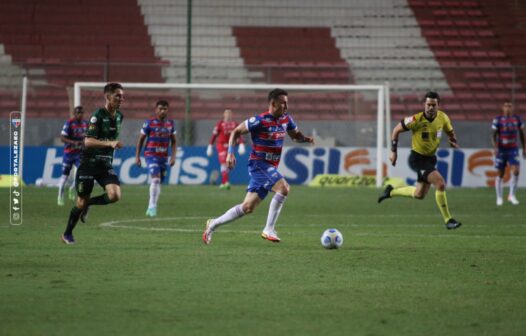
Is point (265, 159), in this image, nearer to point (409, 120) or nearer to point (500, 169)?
point (409, 120)

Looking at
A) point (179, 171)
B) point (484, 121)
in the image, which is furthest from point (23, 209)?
point (484, 121)

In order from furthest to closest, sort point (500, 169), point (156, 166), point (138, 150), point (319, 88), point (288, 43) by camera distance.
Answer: point (288, 43)
point (319, 88)
point (500, 169)
point (156, 166)
point (138, 150)

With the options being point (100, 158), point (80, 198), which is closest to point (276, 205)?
point (100, 158)

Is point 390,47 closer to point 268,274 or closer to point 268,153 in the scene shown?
point 268,153

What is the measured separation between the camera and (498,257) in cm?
1101

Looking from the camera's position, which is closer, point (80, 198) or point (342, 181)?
point (80, 198)

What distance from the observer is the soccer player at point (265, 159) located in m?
12.3

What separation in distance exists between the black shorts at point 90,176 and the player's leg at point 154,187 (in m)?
5.26

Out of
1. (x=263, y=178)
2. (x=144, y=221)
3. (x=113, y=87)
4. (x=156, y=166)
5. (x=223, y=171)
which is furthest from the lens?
(x=223, y=171)

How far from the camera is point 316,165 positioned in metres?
28.3

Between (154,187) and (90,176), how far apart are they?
561cm

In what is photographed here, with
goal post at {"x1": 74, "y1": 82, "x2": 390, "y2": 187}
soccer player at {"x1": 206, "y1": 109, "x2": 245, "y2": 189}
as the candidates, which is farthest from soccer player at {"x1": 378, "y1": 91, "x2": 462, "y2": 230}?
soccer player at {"x1": 206, "y1": 109, "x2": 245, "y2": 189}

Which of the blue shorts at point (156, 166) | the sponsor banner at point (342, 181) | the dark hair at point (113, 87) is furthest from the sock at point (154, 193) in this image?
the sponsor banner at point (342, 181)

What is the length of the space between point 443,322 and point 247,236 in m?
6.88
